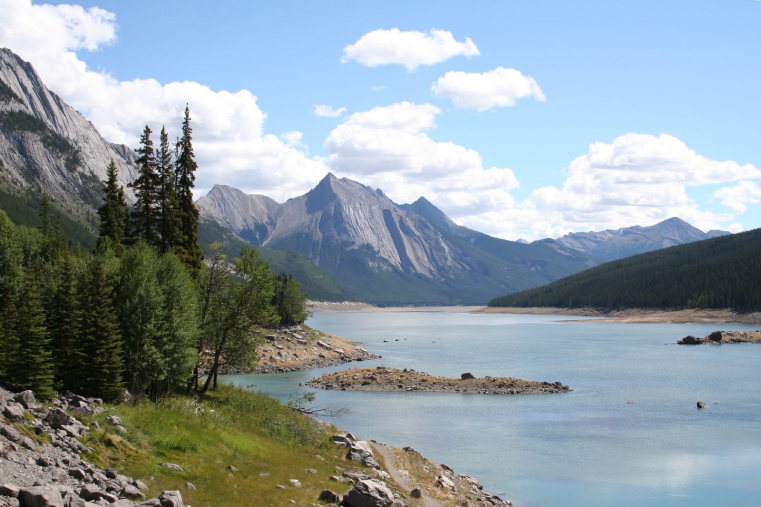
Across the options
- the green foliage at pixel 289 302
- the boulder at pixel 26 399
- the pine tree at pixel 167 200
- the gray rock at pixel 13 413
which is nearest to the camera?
the gray rock at pixel 13 413

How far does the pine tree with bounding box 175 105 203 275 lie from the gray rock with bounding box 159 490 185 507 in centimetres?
4266

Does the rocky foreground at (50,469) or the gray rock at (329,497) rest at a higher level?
the rocky foreground at (50,469)

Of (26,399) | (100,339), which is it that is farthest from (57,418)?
(100,339)

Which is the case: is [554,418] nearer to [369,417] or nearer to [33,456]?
[369,417]

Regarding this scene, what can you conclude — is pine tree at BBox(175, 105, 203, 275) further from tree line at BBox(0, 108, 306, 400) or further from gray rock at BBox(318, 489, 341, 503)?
gray rock at BBox(318, 489, 341, 503)

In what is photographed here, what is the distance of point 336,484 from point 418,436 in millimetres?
27060

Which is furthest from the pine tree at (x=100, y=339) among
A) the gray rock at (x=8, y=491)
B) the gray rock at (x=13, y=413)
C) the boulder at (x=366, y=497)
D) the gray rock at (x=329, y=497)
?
the gray rock at (x=8, y=491)

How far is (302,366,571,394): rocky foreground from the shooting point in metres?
82.3

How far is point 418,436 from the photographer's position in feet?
186

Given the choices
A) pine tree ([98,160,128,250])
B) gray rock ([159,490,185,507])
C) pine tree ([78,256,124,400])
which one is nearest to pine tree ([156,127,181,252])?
pine tree ([98,160,128,250])

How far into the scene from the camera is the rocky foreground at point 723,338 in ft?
477

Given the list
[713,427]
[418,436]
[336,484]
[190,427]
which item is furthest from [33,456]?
[713,427]

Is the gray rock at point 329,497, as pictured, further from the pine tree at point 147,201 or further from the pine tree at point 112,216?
the pine tree at point 112,216

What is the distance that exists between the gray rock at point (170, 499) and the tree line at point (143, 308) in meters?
12.1
